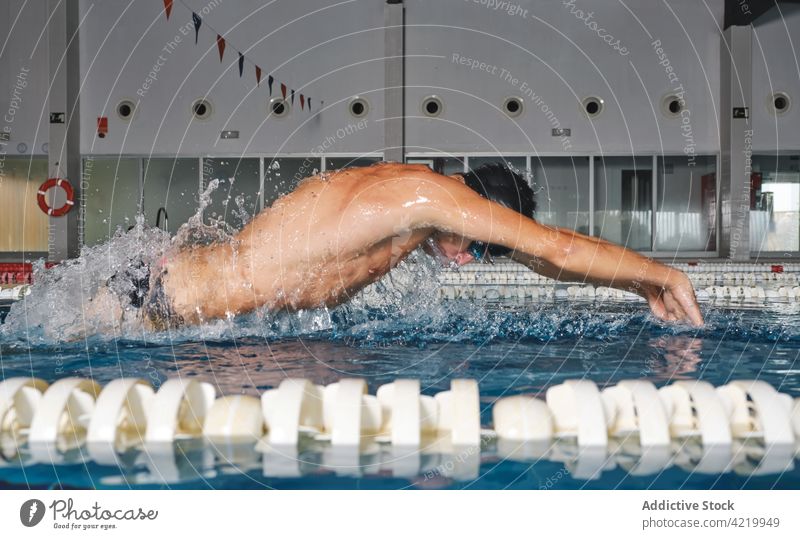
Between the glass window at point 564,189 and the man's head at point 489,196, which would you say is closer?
the man's head at point 489,196

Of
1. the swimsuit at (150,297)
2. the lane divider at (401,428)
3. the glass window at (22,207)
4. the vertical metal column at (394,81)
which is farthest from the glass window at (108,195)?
the lane divider at (401,428)

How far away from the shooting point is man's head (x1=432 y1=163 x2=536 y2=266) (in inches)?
104

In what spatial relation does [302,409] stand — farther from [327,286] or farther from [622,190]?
[622,190]

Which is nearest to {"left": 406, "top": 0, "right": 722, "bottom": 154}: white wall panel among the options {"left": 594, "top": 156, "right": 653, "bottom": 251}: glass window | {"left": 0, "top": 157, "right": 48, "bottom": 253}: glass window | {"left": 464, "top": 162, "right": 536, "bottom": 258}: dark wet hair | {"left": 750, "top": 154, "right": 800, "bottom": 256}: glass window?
{"left": 594, "top": 156, "right": 653, "bottom": 251}: glass window

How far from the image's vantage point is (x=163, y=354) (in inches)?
97.6

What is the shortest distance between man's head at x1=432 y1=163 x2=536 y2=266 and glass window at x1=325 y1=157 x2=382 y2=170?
676 cm

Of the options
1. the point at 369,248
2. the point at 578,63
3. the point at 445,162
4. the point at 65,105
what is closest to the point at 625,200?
the point at 578,63

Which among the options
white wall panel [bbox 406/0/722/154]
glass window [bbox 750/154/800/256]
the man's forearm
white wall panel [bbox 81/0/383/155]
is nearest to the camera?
the man's forearm

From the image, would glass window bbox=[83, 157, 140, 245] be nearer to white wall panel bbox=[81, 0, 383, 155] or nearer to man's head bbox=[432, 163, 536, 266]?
white wall panel bbox=[81, 0, 383, 155]

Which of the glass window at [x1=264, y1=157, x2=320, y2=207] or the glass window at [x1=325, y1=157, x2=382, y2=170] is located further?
the glass window at [x1=264, y1=157, x2=320, y2=207]

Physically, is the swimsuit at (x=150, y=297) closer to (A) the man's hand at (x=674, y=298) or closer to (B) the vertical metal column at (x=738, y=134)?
(A) the man's hand at (x=674, y=298)

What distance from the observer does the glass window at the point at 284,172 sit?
9.73 m

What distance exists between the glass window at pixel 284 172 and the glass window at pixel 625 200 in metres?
3.87

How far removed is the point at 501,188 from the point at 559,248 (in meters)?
0.44
